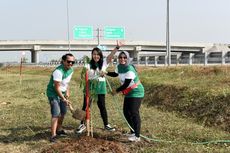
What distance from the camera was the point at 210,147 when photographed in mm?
7445

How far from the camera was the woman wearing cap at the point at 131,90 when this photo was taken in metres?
7.79

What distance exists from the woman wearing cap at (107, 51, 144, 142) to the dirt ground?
0.21 m

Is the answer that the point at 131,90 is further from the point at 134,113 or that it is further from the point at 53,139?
the point at 53,139

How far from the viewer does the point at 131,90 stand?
7.90 meters

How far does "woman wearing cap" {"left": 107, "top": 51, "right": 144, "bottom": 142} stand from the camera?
7793 millimetres

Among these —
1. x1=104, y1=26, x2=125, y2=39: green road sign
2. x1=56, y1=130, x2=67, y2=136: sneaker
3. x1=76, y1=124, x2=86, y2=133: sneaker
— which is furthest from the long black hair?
x1=104, y1=26, x2=125, y2=39: green road sign

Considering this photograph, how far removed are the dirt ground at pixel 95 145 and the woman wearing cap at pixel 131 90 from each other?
0.70 feet

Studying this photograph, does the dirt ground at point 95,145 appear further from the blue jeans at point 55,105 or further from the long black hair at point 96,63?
the long black hair at point 96,63

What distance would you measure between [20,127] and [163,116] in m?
3.77

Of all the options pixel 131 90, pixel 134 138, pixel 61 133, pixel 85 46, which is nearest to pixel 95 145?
pixel 134 138

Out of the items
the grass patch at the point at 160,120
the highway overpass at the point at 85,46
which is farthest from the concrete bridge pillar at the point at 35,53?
the grass patch at the point at 160,120

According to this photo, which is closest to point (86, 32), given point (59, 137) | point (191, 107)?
point (191, 107)

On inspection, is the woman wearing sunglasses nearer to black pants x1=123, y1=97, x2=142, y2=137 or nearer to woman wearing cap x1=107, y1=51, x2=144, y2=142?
woman wearing cap x1=107, y1=51, x2=144, y2=142

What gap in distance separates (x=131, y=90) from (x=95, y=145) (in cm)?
125
